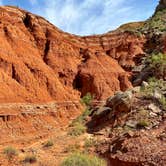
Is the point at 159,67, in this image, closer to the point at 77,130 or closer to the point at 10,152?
the point at 77,130

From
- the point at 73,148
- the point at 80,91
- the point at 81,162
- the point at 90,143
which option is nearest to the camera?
the point at 81,162

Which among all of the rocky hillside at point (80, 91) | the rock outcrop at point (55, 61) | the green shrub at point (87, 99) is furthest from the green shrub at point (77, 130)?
the green shrub at point (87, 99)

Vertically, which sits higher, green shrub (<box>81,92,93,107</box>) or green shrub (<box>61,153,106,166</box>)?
green shrub (<box>81,92,93,107</box>)

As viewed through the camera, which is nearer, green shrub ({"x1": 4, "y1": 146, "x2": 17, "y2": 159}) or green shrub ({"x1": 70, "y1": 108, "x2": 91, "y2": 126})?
green shrub ({"x1": 4, "y1": 146, "x2": 17, "y2": 159})

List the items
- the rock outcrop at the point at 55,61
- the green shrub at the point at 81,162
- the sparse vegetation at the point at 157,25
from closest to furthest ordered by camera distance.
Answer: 1. the green shrub at the point at 81,162
2. the rock outcrop at the point at 55,61
3. the sparse vegetation at the point at 157,25

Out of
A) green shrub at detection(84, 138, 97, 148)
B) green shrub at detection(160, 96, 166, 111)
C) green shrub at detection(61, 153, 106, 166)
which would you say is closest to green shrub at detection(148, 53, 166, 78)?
green shrub at detection(160, 96, 166, 111)

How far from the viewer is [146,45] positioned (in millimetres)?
42562

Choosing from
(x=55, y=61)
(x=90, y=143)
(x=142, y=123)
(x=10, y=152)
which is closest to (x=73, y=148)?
(x=90, y=143)

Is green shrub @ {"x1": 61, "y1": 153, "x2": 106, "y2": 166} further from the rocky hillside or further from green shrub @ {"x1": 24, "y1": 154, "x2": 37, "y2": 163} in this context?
green shrub @ {"x1": 24, "y1": 154, "x2": 37, "y2": 163}

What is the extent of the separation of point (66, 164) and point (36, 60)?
1597 cm

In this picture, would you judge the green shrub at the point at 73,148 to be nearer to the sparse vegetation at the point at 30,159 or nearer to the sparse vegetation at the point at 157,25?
the sparse vegetation at the point at 30,159

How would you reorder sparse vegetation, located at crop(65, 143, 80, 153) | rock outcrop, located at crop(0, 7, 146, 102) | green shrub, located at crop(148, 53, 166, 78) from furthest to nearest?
green shrub, located at crop(148, 53, 166, 78) < rock outcrop, located at crop(0, 7, 146, 102) < sparse vegetation, located at crop(65, 143, 80, 153)

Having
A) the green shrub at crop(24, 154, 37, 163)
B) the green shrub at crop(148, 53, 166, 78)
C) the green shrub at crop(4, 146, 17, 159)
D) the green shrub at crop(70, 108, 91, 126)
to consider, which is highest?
the green shrub at crop(148, 53, 166, 78)

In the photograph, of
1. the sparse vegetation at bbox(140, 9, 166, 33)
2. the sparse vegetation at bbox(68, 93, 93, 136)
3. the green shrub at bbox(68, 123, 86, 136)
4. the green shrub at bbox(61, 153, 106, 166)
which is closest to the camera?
the green shrub at bbox(61, 153, 106, 166)
